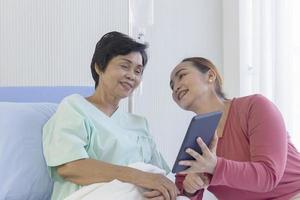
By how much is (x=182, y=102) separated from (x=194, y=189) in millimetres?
308

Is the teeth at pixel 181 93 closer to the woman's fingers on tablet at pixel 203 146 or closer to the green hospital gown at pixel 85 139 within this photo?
the green hospital gown at pixel 85 139

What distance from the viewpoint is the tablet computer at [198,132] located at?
3.52ft

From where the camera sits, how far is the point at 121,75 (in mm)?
1368

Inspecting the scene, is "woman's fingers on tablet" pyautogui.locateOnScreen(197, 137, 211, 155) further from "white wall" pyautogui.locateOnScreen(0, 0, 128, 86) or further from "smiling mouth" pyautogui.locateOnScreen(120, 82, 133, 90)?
"white wall" pyautogui.locateOnScreen(0, 0, 128, 86)

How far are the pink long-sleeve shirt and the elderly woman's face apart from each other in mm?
341

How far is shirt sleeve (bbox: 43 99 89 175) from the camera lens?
1.17 metres

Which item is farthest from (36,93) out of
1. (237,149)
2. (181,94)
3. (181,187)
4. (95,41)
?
(237,149)

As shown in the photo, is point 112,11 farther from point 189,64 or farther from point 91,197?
point 91,197

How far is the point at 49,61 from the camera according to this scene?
1.93m

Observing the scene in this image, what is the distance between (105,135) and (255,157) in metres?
0.45

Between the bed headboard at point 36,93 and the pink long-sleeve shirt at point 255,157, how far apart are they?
604mm

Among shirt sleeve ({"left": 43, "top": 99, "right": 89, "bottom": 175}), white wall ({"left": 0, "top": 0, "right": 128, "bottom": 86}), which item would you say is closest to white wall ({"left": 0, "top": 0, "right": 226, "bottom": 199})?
white wall ({"left": 0, "top": 0, "right": 128, "bottom": 86})

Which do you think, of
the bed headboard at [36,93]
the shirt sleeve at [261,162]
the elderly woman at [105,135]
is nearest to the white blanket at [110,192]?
the elderly woman at [105,135]

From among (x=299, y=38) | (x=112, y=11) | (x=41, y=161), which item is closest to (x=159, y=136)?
(x=112, y=11)
